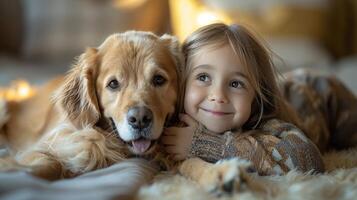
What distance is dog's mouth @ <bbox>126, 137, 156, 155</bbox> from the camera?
5.42ft

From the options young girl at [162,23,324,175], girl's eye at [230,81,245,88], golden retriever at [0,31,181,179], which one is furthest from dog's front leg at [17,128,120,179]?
girl's eye at [230,81,245,88]

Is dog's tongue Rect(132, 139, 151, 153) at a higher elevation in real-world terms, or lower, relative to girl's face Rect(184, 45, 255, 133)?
lower

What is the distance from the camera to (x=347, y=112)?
7.50 feet

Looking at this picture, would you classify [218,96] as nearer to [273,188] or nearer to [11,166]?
[273,188]

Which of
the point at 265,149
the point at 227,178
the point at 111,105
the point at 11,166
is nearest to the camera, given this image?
the point at 227,178

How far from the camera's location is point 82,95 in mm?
1789

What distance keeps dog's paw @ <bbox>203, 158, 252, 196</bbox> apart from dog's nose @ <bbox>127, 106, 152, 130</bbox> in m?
0.31

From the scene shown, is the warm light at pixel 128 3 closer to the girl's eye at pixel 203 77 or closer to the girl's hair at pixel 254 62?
the girl's hair at pixel 254 62

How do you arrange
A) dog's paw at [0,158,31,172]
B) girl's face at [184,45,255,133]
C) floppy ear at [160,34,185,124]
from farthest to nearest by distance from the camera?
floppy ear at [160,34,185,124]
girl's face at [184,45,255,133]
dog's paw at [0,158,31,172]

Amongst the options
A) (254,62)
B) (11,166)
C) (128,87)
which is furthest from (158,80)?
(11,166)

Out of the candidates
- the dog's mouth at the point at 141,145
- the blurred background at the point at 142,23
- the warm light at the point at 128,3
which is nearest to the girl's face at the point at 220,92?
the dog's mouth at the point at 141,145

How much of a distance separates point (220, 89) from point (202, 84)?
78mm

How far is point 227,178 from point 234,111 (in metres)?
0.41

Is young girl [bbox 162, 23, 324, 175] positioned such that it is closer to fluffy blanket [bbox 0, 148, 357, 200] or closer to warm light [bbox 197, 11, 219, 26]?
fluffy blanket [bbox 0, 148, 357, 200]
